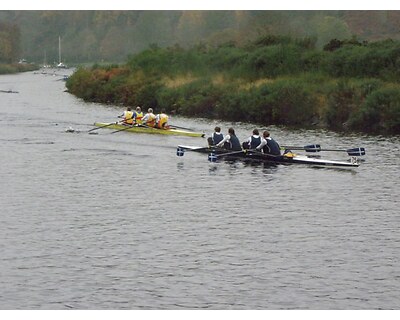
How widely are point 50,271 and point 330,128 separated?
111ft

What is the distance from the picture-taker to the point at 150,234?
25281 millimetres

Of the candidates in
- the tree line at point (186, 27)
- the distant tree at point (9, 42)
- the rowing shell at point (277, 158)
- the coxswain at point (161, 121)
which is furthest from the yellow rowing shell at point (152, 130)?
the distant tree at point (9, 42)

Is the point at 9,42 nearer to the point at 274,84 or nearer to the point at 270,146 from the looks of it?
the point at 274,84

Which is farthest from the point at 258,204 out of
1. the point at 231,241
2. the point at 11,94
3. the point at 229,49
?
the point at 11,94

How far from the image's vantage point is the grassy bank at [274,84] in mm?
53219

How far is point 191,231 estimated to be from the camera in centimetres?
2550

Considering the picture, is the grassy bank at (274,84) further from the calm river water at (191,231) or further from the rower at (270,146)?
the rower at (270,146)

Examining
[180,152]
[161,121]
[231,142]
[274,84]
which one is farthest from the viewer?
[274,84]

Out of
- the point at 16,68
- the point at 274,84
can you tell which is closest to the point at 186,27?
the point at 274,84

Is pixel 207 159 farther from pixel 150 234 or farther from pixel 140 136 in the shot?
pixel 150 234

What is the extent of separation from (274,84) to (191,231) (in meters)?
34.2

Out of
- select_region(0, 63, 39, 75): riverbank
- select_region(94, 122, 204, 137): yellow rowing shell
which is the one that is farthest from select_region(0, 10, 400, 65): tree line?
select_region(94, 122, 204, 137): yellow rowing shell

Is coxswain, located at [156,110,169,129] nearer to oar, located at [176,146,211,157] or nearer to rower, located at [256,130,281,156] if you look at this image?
oar, located at [176,146,211,157]

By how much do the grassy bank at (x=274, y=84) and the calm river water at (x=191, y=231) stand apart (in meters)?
9.34
